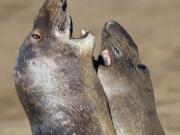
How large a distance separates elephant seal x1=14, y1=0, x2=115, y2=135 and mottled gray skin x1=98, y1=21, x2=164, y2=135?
0.41 meters

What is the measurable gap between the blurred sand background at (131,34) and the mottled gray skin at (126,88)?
736cm

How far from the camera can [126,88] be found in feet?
21.2

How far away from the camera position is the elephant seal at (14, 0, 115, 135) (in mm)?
5512

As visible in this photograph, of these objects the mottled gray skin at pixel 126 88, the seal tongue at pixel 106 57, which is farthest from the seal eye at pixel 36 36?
the seal tongue at pixel 106 57

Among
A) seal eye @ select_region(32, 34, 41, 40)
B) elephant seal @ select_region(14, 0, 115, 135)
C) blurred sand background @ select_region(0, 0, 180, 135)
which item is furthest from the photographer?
blurred sand background @ select_region(0, 0, 180, 135)

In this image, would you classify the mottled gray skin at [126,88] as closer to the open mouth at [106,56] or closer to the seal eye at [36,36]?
the open mouth at [106,56]

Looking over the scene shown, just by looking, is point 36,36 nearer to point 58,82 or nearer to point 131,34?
point 58,82

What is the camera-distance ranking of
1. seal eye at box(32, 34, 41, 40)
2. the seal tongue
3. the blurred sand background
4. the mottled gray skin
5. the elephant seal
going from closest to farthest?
the elephant seal < seal eye at box(32, 34, 41, 40) < the mottled gray skin < the seal tongue < the blurred sand background

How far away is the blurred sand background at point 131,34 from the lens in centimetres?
1526

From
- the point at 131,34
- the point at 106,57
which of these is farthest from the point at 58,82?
the point at 131,34

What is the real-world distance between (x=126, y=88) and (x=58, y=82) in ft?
3.27

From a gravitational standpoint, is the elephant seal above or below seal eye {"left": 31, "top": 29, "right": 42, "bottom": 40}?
below

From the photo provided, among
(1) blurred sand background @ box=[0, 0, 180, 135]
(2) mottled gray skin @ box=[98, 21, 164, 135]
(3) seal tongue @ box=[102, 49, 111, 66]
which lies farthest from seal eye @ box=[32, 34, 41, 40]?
(1) blurred sand background @ box=[0, 0, 180, 135]

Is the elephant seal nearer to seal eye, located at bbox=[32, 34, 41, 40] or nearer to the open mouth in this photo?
seal eye, located at bbox=[32, 34, 41, 40]
